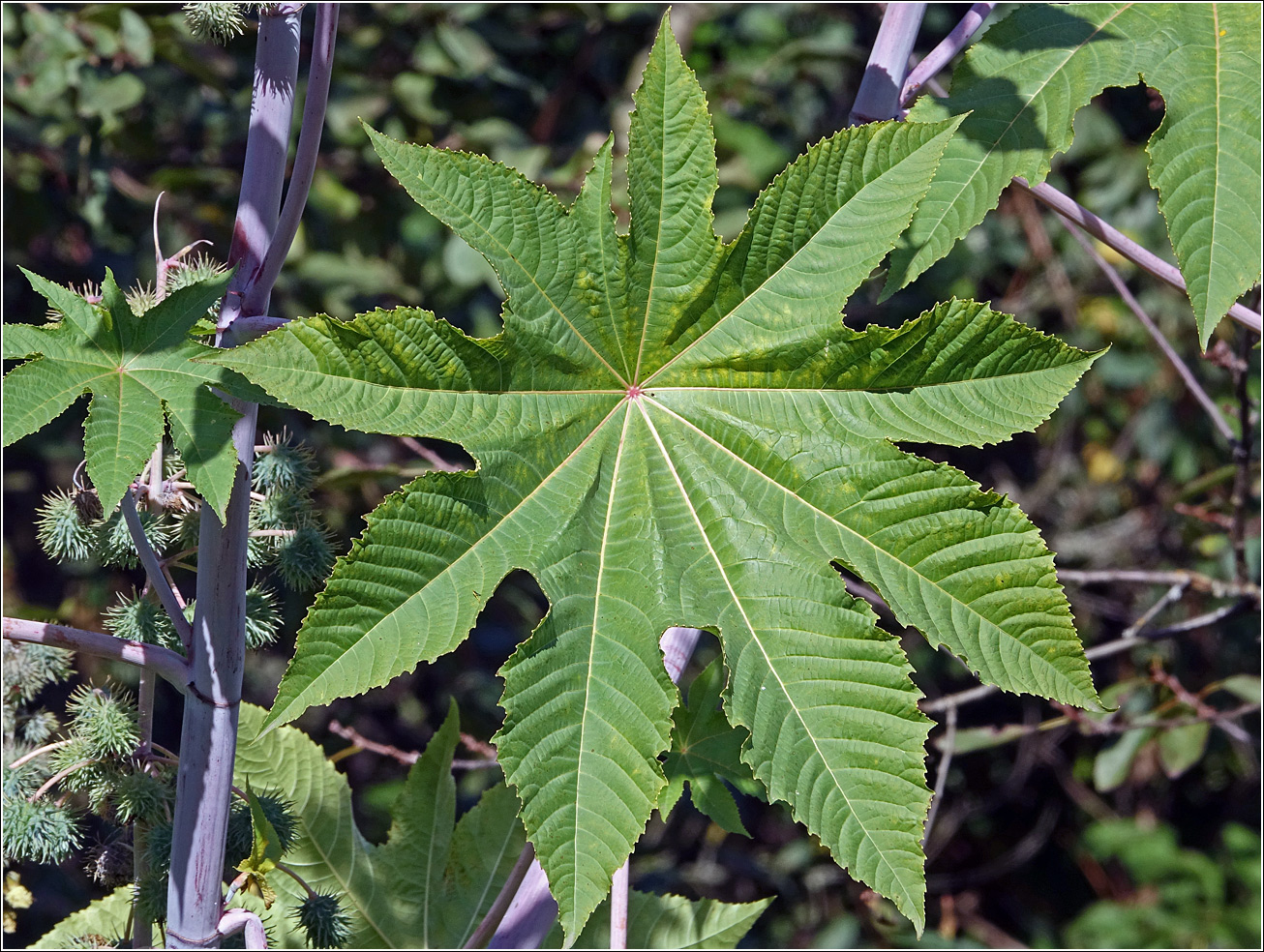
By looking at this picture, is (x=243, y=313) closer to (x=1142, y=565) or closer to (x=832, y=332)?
(x=832, y=332)

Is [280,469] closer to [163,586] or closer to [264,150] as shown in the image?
[163,586]

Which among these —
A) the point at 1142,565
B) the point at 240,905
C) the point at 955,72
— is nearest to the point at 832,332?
the point at 955,72

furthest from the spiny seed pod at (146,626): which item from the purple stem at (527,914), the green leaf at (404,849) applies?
the purple stem at (527,914)

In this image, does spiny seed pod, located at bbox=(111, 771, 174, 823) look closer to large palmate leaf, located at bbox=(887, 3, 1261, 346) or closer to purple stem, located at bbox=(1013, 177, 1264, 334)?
large palmate leaf, located at bbox=(887, 3, 1261, 346)

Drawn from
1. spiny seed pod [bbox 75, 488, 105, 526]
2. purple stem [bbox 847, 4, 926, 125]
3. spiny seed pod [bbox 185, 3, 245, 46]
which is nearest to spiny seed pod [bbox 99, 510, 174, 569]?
spiny seed pod [bbox 75, 488, 105, 526]

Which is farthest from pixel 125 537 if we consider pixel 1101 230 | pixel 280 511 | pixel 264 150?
pixel 1101 230

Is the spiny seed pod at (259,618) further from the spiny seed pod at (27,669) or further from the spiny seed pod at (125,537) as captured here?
the spiny seed pod at (27,669)
